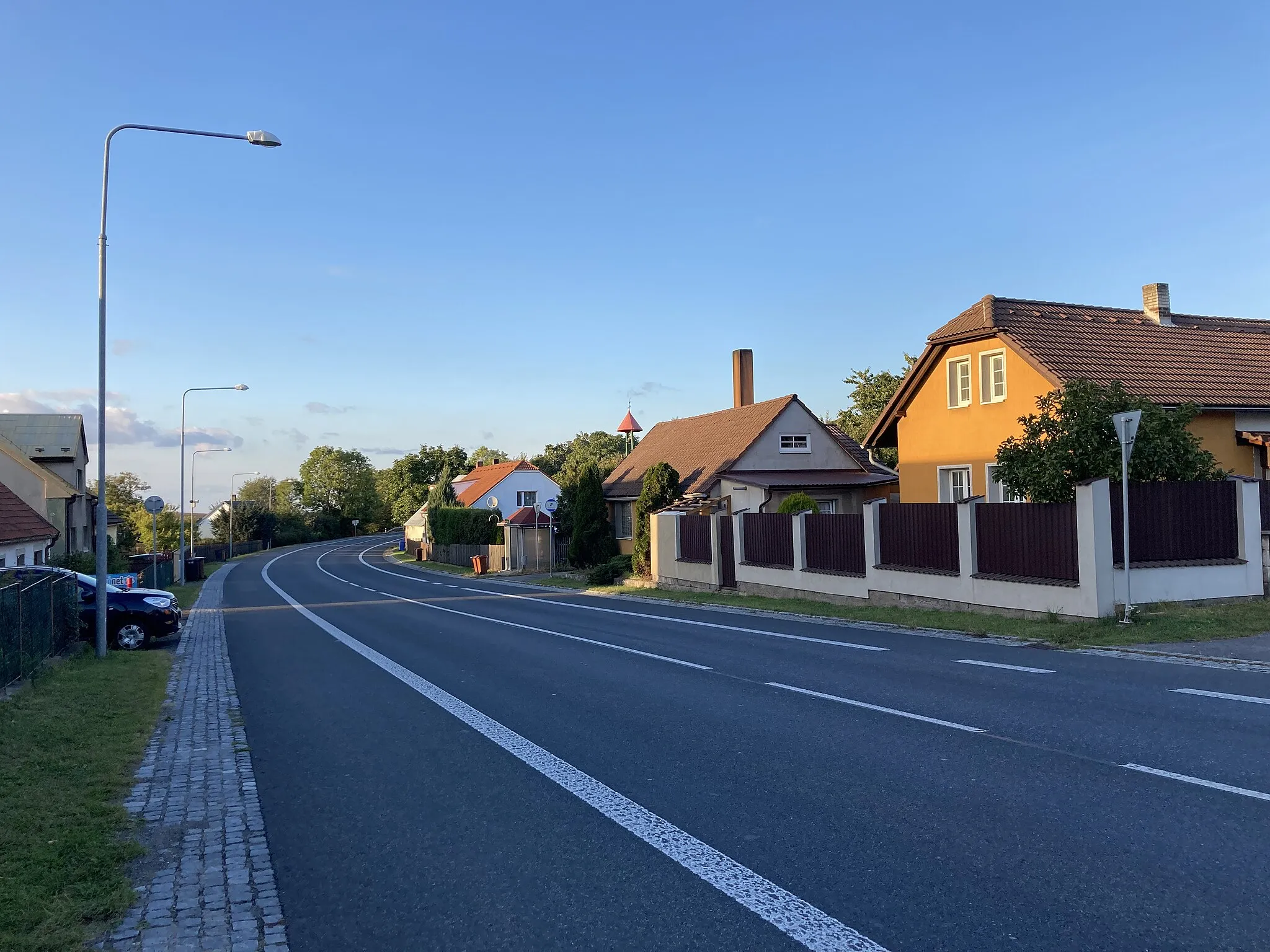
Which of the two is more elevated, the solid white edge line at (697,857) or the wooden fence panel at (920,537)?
the wooden fence panel at (920,537)

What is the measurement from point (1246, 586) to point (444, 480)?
70.6 metres

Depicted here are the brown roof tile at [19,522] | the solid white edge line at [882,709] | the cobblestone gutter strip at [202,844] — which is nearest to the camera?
the cobblestone gutter strip at [202,844]

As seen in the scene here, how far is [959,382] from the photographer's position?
24953mm

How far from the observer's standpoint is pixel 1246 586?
50.0 feet

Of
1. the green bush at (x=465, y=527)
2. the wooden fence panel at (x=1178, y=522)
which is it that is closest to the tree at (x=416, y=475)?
the green bush at (x=465, y=527)

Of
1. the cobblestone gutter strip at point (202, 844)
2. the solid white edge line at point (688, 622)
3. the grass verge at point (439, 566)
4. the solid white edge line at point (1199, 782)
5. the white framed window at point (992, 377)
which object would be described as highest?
the white framed window at point (992, 377)

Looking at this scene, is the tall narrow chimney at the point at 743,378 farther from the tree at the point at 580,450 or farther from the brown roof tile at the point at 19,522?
the tree at the point at 580,450

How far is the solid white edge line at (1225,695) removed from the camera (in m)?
8.87

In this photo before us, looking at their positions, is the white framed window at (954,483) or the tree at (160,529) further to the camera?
the tree at (160,529)

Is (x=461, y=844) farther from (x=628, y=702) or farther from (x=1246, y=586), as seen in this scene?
(x=1246, y=586)

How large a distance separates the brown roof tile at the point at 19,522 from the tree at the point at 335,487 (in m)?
100

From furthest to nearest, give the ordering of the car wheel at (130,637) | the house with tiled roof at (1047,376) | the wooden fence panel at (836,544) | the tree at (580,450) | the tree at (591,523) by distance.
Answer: the tree at (580,450), the tree at (591,523), the house with tiled roof at (1047,376), the wooden fence panel at (836,544), the car wheel at (130,637)

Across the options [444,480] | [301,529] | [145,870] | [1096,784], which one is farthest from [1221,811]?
[301,529]

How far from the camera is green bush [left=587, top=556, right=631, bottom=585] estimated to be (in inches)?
1289
